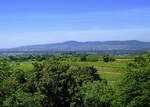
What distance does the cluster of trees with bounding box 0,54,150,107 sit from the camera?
21250 mm

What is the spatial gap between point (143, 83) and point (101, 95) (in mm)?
5171

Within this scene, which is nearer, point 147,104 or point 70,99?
point 147,104

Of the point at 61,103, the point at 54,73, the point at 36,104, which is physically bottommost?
the point at 61,103

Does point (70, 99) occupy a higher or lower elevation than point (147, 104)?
lower

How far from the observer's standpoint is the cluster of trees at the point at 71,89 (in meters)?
21.2

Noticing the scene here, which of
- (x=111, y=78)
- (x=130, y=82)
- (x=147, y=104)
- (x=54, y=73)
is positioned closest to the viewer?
(x=147, y=104)

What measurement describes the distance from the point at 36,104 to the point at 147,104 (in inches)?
456

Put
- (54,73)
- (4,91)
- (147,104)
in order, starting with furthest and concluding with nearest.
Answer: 1. (54,73)
2. (4,91)
3. (147,104)

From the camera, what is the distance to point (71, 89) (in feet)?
96.0

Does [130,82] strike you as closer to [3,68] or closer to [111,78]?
[3,68]

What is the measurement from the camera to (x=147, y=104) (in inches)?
804

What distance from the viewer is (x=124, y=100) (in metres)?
21.3

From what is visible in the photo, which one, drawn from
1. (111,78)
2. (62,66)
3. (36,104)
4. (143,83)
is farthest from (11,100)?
(111,78)

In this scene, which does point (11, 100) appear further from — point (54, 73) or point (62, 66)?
point (62, 66)
